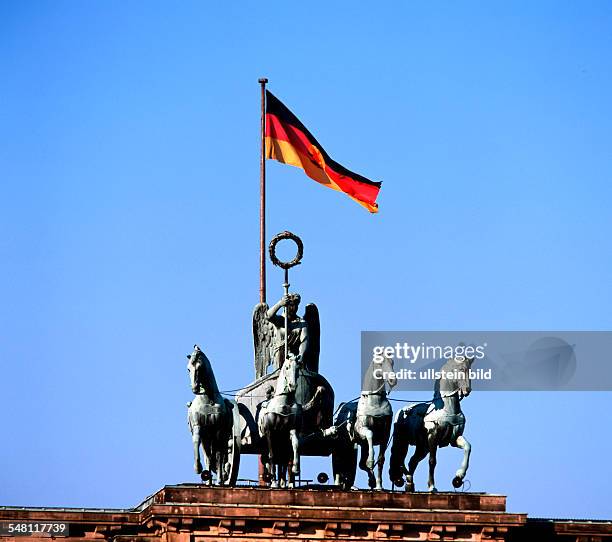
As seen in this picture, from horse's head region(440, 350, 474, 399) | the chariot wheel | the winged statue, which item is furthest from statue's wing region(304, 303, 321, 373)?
horse's head region(440, 350, 474, 399)

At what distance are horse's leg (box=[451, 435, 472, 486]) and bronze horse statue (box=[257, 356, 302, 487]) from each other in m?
4.58

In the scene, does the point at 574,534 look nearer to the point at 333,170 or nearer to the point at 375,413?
the point at 375,413

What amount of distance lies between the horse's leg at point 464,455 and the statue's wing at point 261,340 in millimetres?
7464

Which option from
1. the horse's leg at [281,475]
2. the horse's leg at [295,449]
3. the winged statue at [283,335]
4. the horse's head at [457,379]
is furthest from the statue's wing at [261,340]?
the horse's head at [457,379]

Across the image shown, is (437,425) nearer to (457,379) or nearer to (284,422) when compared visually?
(457,379)

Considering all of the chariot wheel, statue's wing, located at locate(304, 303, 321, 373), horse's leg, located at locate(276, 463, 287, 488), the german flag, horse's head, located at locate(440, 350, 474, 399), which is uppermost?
the german flag

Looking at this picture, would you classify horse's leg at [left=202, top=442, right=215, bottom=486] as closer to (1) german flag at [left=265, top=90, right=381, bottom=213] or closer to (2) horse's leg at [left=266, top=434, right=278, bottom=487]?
(2) horse's leg at [left=266, top=434, right=278, bottom=487]

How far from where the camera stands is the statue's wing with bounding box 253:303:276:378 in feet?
312

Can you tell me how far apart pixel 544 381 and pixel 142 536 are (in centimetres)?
1263

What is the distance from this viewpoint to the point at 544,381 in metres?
91.7

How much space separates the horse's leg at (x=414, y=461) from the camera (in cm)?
9112

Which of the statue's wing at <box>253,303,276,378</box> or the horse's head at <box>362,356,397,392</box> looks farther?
the statue's wing at <box>253,303,276,378</box>

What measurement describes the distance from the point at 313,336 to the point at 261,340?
1.88 metres

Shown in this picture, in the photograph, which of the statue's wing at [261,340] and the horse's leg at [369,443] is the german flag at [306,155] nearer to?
the statue's wing at [261,340]
